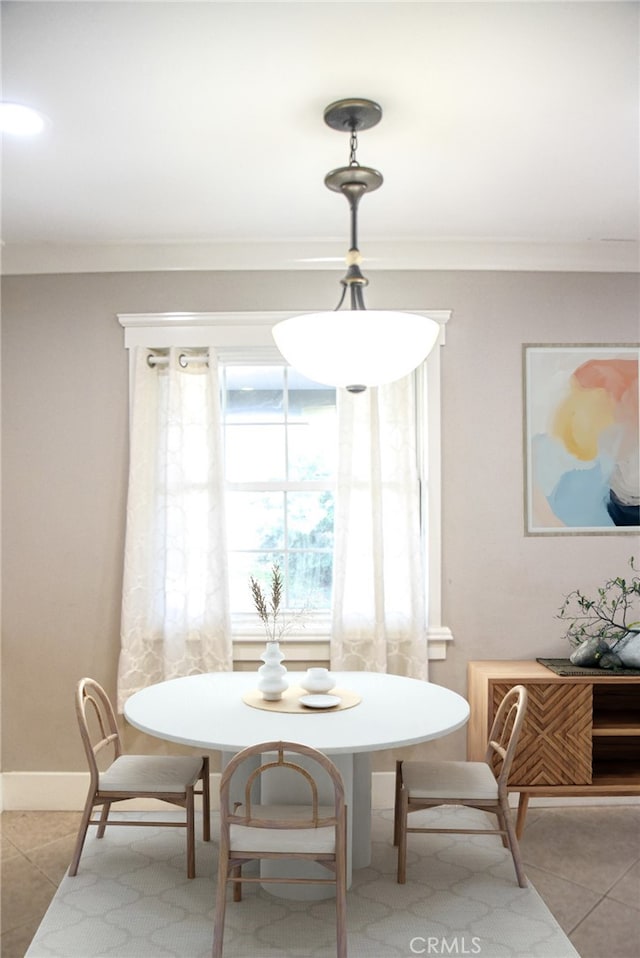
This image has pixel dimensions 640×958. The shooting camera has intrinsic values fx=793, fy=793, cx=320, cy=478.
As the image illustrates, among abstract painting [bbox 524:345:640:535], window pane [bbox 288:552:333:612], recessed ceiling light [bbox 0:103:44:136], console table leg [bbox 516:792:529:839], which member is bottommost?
console table leg [bbox 516:792:529:839]

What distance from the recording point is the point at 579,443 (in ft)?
12.6

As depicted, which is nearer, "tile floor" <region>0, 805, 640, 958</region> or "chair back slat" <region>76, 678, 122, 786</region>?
"tile floor" <region>0, 805, 640, 958</region>

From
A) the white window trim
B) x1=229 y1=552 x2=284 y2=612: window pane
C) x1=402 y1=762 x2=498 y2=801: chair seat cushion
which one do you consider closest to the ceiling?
the white window trim

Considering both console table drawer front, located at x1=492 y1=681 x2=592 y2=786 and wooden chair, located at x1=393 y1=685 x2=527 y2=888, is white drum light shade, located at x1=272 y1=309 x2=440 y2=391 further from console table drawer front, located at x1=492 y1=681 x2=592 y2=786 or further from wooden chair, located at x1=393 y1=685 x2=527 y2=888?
console table drawer front, located at x1=492 y1=681 x2=592 y2=786

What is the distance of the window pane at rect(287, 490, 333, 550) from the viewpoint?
13.0ft

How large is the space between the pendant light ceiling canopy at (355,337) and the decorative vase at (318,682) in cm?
116

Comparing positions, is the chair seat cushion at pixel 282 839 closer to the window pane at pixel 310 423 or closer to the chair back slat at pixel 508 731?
the chair back slat at pixel 508 731

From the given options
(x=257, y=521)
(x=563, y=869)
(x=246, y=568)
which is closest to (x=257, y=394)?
(x=257, y=521)

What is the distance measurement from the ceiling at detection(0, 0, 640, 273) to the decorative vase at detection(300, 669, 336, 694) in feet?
6.23

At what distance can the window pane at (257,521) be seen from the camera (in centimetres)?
396

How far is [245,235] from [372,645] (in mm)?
2008

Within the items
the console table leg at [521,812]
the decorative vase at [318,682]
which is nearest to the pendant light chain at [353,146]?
the decorative vase at [318,682]

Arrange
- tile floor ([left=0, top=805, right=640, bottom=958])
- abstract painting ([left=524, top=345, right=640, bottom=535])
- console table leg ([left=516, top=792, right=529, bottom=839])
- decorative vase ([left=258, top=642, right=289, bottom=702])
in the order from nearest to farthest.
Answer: tile floor ([left=0, top=805, right=640, bottom=958]), decorative vase ([left=258, top=642, right=289, bottom=702]), console table leg ([left=516, top=792, right=529, bottom=839]), abstract painting ([left=524, top=345, right=640, bottom=535])

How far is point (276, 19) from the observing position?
79.0 inches
